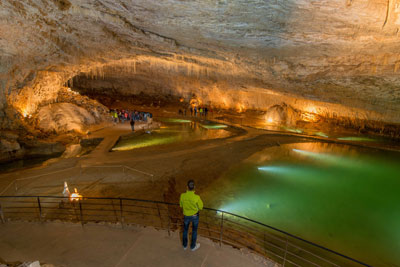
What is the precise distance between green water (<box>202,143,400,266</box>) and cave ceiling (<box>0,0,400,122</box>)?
4.95 meters

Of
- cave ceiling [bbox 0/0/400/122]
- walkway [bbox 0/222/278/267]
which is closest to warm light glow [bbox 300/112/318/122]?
cave ceiling [bbox 0/0/400/122]

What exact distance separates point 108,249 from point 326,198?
7227 millimetres

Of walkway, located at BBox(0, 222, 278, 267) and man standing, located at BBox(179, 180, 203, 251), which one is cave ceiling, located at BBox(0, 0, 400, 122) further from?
walkway, located at BBox(0, 222, 278, 267)

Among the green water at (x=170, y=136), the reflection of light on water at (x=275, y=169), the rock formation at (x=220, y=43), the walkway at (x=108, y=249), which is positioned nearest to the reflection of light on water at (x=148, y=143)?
the green water at (x=170, y=136)

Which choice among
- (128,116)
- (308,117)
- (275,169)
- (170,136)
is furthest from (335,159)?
(128,116)

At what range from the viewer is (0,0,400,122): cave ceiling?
6.38 meters

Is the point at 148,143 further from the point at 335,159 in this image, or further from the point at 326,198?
the point at 335,159

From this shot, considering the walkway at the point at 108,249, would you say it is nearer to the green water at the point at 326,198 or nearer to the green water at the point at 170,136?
the green water at the point at 326,198

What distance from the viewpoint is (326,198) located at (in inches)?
301

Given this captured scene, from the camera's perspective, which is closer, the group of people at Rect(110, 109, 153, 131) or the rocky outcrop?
the rocky outcrop

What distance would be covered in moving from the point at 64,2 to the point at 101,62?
30.8 feet

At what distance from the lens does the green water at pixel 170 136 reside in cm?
1344

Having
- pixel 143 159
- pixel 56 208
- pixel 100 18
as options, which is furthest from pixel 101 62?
pixel 56 208

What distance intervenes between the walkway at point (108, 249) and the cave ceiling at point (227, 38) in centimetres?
614
